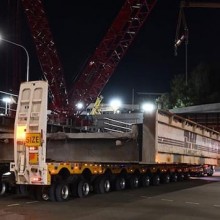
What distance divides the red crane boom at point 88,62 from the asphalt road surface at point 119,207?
132 feet

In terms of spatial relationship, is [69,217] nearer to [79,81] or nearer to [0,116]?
[0,116]

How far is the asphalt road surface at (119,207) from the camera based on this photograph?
1354 cm

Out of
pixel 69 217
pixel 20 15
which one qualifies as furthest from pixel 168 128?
pixel 20 15

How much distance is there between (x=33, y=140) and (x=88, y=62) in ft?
146

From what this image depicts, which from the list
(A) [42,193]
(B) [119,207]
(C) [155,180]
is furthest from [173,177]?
(B) [119,207]

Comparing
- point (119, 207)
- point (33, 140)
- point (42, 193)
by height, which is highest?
point (33, 140)

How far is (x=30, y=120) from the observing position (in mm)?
16719

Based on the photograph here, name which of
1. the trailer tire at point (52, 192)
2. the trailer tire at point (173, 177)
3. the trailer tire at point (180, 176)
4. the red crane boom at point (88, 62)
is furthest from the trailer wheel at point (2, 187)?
the red crane boom at point (88, 62)

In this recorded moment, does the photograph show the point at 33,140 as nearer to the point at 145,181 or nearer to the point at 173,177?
the point at 145,181

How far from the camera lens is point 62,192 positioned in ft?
55.8

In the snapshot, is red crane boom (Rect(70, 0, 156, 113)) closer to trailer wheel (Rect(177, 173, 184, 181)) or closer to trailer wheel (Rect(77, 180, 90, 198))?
trailer wheel (Rect(177, 173, 184, 181))

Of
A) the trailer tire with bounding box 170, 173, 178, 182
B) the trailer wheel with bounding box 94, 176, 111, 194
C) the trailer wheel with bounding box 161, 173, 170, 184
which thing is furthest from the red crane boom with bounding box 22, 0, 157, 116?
the trailer wheel with bounding box 94, 176, 111, 194

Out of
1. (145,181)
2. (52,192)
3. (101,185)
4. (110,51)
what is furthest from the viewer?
(110,51)

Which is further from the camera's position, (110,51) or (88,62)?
(88,62)
